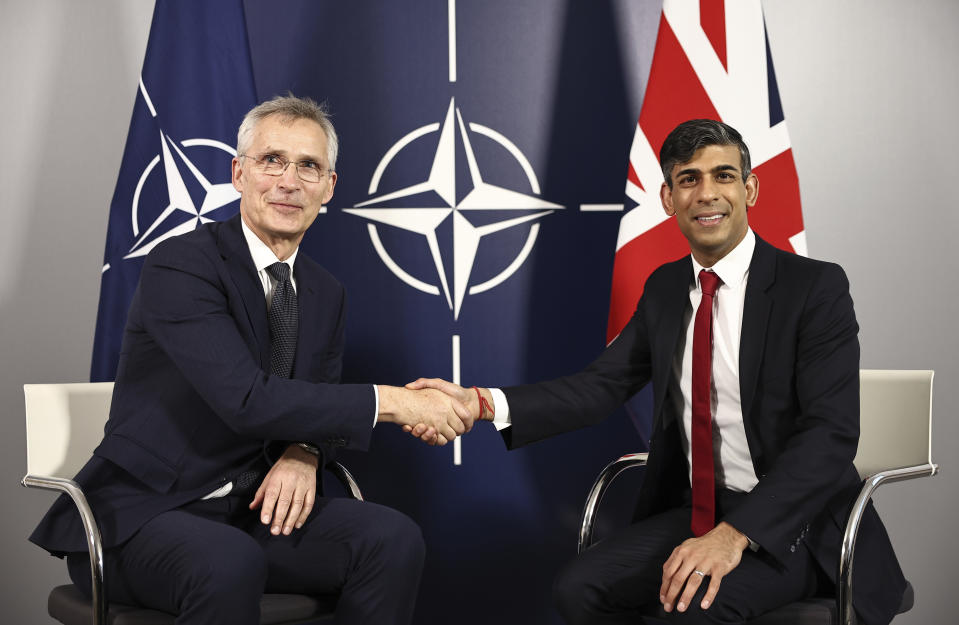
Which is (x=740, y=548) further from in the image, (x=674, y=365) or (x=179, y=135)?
(x=179, y=135)

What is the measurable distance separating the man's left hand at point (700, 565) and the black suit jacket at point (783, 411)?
5cm

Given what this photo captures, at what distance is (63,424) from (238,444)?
68 cm

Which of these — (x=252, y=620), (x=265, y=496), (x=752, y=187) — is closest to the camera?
(x=252, y=620)

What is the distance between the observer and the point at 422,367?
11.3 feet

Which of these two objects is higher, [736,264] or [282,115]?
[282,115]

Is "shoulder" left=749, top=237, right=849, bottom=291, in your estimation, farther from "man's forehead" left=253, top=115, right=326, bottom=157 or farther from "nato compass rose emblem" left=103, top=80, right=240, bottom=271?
"nato compass rose emblem" left=103, top=80, right=240, bottom=271

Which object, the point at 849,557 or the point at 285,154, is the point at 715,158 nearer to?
the point at 849,557

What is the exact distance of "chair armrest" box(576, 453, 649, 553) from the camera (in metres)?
2.48

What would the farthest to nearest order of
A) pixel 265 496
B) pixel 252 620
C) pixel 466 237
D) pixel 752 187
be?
pixel 466 237 < pixel 752 187 < pixel 265 496 < pixel 252 620

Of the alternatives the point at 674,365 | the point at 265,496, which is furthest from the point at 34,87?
the point at 674,365

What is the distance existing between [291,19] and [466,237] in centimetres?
117

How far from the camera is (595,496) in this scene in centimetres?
250

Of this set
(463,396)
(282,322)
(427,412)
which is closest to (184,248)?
(282,322)

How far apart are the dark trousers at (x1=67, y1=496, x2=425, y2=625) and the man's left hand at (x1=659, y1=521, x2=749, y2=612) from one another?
66 cm
